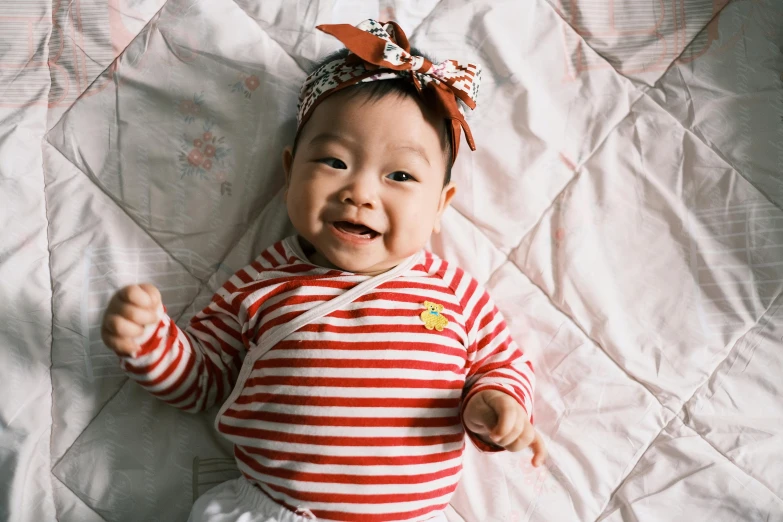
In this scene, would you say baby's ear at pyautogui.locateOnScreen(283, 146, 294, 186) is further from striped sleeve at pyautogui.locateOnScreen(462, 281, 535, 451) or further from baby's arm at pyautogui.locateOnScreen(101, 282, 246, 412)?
striped sleeve at pyautogui.locateOnScreen(462, 281, 535, 451)

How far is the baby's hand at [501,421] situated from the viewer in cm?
90

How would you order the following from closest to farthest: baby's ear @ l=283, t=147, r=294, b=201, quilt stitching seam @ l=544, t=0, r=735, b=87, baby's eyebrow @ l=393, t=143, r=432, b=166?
1. baby's eyebrow @ l=393, t=143, r=432, b=166
2. baby's ear @ l=283, t=147, r=294, b=201
3. quilt stitching seam @ l=544, t=0, r=735, b=87

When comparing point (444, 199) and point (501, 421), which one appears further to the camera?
point (444, 199)

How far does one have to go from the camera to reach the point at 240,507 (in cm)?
99

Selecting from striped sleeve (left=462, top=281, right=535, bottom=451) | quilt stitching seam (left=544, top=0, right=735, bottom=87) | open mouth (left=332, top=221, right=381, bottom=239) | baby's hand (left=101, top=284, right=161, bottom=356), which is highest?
quilt stitching seam (left=544, top=0, right=735, bottom=87)

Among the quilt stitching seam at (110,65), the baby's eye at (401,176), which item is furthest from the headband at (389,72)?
the quilt stitching seam at (110,65)

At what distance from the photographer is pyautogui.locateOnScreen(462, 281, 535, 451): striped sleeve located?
1.01 meters

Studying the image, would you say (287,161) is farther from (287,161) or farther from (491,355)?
(491,355)

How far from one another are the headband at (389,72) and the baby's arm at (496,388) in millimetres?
286

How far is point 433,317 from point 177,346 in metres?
0.39

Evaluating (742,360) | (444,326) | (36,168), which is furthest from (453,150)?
(36,168)

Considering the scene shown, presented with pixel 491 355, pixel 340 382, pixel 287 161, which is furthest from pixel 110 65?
pixel 491 355

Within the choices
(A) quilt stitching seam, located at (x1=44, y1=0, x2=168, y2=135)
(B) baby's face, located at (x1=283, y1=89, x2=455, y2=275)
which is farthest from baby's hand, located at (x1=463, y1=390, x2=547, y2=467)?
(A) quilt stitching seam, located at (x1=44, y1=0, x2=168, y2=135)

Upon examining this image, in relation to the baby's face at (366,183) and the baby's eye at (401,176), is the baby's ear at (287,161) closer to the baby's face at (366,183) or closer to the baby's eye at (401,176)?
the baby's face at (366,183)
